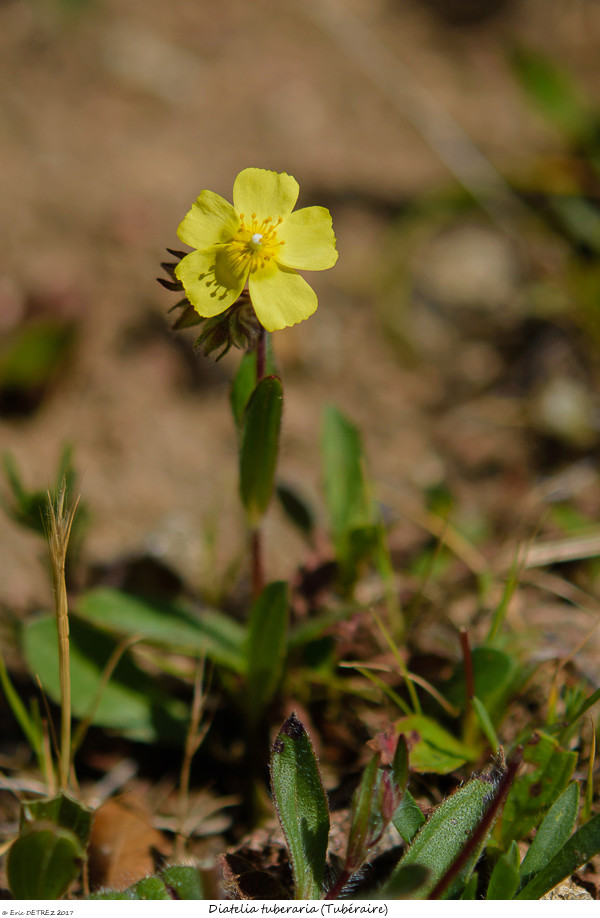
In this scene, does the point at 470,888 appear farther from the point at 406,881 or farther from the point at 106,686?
the point at 106,686

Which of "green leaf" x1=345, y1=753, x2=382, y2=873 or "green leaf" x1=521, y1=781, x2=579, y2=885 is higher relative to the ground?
"green leaf" x1=521, y1=781, x2=579, y2=885

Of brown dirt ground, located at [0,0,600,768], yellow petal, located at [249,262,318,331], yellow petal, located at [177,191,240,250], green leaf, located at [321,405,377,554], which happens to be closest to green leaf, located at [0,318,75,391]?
brown dirt ground, located at [0,0,600,768]

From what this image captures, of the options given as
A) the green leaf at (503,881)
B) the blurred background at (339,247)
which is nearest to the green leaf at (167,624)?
the blurred background at (339,247)

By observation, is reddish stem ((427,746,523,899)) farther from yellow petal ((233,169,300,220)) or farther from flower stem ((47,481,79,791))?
yellow petal ((233,169,300,220))

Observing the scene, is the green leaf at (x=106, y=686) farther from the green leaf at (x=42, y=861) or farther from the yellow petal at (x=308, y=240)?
the yellow petal at (x=308, y=240)

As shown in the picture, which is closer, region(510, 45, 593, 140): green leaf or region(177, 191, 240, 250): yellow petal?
region(177, 191, 240, 250): yellow petal

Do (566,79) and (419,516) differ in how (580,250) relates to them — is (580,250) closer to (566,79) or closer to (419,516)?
(566,79)
